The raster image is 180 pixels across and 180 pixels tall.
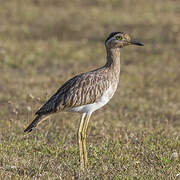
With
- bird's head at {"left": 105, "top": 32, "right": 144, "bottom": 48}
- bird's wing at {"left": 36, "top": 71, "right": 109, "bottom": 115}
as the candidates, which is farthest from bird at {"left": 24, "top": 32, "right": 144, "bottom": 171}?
bird's head at {"left": 105, "top": 32, "right": 144, "bottom": 48}

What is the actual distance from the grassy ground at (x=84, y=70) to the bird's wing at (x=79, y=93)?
2.14 feet

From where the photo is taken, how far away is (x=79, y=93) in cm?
562

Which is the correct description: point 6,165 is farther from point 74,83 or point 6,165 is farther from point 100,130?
point 100,130

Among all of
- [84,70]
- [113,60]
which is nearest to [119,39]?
[113,60]

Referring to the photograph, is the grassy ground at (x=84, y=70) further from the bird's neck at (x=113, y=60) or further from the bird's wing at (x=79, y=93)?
the bird's neck at (x=113, y=60)

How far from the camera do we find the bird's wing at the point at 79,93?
560 cm

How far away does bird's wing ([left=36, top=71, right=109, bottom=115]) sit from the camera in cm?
560

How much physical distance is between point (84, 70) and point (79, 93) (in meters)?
6.84

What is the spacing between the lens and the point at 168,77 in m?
12.2

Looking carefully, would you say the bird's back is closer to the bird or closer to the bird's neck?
the bird

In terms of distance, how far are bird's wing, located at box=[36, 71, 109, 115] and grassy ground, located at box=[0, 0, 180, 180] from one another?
652 millimetres

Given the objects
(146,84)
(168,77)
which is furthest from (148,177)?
(168,77)

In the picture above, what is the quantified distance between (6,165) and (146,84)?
670cm

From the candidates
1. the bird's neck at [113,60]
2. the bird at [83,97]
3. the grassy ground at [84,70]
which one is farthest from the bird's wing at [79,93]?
the grassy ground at [84,70]
